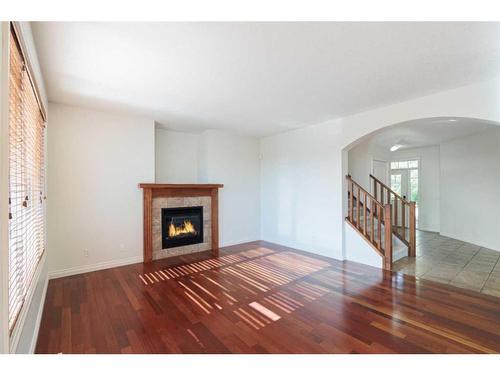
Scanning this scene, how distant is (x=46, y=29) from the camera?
190cm

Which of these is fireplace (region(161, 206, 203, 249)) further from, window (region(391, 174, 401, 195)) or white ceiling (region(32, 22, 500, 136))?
window (region(391, 174, 401, 195))

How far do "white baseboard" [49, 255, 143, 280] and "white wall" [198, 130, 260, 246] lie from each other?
73.6 inches

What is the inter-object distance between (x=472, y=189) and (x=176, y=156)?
284 inches

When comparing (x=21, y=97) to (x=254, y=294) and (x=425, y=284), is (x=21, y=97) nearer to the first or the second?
(x=254, y=294)

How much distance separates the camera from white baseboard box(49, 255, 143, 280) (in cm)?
360

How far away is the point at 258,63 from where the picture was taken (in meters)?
2.45

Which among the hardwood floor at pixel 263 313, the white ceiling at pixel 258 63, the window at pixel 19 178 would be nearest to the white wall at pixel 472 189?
the hardwood floor at pixel 263 313

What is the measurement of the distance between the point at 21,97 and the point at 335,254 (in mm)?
4747

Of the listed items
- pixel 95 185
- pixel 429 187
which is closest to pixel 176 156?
pixel 95 185

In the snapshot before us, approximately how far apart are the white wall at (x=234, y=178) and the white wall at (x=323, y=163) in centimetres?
26

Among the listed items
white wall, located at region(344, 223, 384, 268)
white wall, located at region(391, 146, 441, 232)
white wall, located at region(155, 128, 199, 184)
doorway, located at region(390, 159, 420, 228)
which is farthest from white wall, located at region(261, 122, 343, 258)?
white wall, located at region(391, 146, 441, 232)
